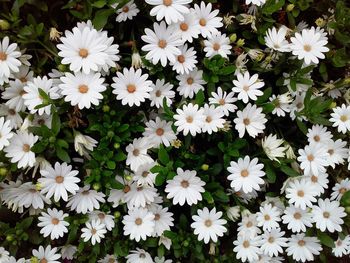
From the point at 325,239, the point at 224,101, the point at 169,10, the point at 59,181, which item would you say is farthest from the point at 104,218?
the point at 325,239

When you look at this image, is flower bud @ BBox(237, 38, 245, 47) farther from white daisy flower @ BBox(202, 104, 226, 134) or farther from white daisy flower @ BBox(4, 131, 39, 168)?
white daisy flower @ BBox(4, 131, 39, 168)

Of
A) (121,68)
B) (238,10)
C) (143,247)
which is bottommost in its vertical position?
(143,247)

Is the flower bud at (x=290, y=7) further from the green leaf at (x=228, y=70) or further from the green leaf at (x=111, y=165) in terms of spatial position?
the green leaf at (x=111, y=165)

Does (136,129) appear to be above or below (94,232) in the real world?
above

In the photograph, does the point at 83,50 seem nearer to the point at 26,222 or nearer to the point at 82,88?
the point at 82,88

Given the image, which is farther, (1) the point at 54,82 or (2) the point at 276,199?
(2) the point at 276,199

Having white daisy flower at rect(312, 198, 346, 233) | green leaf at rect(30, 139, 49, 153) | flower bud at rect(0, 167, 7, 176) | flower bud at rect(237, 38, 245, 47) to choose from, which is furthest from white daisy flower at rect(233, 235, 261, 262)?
flower bud at rect(0, 167, 7, 176)

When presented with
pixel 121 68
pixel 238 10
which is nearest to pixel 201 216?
pixel 121 68

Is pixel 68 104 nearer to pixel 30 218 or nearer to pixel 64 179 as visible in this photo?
pixel 64 179
